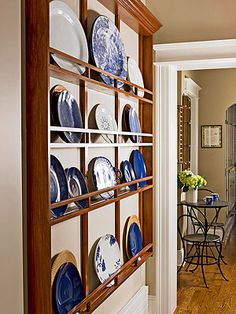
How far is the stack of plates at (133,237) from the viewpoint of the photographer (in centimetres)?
307

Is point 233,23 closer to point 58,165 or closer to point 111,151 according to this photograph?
point 111,151

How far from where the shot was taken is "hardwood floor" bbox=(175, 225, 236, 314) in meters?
4.57

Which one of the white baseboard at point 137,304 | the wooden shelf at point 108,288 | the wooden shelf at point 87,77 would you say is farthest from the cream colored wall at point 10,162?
the white baseboard at point 137,304

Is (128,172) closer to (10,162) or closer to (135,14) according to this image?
(135,14)

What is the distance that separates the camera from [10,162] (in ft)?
5.37

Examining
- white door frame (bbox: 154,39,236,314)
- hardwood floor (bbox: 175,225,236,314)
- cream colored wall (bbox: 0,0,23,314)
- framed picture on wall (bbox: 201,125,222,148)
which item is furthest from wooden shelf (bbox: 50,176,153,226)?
framed picture on wall (bbox: 201,125,222,148)

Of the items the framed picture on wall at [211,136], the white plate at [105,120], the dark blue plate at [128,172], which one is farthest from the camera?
the framed picture on wall at [211,136]

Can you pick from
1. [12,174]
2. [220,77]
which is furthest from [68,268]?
[220,77]

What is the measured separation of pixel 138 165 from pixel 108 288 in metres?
0.90

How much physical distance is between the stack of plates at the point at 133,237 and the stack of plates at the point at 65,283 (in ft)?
2.77

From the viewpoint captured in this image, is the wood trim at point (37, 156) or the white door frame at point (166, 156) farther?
the white door frame at point (166, 156)

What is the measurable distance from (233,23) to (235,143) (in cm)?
620

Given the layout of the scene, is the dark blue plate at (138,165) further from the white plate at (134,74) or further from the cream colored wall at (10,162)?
the cream colored wall at (10,162)

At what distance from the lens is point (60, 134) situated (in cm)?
211
